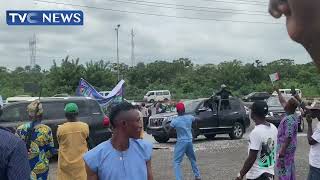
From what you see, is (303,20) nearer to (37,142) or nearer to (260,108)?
(260,108)

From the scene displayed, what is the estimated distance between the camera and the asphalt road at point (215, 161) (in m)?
12.2

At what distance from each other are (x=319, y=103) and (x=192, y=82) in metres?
68.5

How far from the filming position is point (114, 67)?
80375 mm

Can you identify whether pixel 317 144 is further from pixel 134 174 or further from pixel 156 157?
pixel 156 157

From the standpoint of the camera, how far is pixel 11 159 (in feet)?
12.6

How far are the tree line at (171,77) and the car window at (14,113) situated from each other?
39873 millimetres

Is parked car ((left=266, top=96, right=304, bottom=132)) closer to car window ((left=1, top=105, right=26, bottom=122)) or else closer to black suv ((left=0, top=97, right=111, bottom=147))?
black suv ((left=0, top=97, right=111, bottom=147))

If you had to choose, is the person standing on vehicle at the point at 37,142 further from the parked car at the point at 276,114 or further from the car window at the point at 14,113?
the parked car at the point at 276,114

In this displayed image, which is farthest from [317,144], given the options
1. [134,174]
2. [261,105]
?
[134,174]

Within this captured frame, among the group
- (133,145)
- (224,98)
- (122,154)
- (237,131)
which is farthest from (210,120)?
(122,154)

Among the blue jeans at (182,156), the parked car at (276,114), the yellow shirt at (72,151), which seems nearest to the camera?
the yellow shirt at (72,151)

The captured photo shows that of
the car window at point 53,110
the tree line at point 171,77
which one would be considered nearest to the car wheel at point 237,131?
the car window at point 53,110

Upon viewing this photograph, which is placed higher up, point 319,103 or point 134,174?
point 319,103

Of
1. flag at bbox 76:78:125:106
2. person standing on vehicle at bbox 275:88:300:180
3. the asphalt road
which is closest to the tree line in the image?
flag at bbox 76:78:125:106
